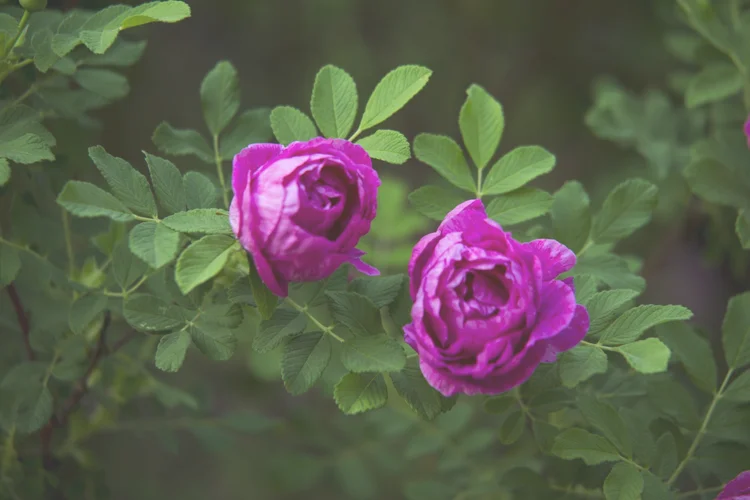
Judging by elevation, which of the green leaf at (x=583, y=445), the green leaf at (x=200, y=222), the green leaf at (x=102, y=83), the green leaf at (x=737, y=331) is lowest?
the green leaf at (x=583, y=445)

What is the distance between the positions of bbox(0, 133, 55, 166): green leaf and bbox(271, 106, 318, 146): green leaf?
7.2 inches

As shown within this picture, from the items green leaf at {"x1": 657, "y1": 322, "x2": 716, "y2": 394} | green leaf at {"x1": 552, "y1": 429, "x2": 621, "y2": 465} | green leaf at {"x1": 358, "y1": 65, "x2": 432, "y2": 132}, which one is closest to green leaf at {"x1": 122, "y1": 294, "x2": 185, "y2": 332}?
green leaf at {"x1": 358, "y1": 65, "x2": 432, "y2": 132}

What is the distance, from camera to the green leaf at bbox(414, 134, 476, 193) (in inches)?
27.2

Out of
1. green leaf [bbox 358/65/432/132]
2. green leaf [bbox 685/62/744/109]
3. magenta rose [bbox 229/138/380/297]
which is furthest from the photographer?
green leaf [bbox 685/62/744/109]

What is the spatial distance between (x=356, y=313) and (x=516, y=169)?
8.1 inches

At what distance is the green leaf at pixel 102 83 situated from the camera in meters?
0.74

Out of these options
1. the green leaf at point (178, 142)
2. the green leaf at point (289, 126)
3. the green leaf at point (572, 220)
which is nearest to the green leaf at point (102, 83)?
the green leaf at point (178, 142)

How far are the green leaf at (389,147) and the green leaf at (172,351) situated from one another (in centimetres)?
21

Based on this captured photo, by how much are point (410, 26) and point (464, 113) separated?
3.64 ft

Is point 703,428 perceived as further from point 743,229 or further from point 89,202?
point 89,202

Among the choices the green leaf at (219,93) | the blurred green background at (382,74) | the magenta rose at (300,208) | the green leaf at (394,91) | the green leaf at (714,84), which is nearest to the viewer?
the magenta rose at (300,208)

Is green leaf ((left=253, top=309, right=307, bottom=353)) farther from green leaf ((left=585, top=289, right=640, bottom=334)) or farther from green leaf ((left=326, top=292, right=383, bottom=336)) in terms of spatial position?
green leaf ((left=585, top=289, right=640, bottom=334))

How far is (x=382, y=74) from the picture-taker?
1.67 m

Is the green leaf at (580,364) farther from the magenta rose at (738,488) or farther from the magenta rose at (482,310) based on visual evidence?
the magenta rose at (738,488)
